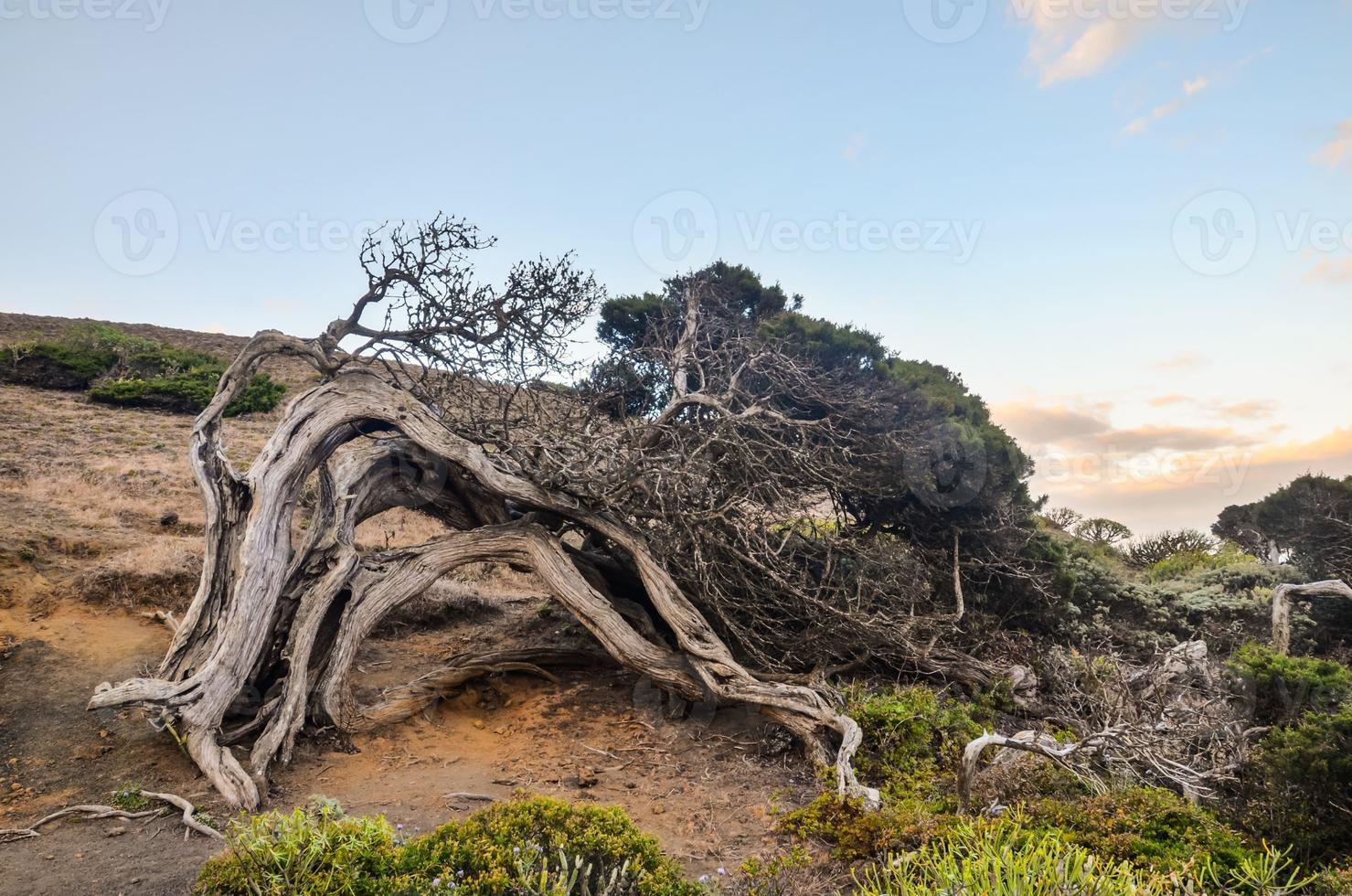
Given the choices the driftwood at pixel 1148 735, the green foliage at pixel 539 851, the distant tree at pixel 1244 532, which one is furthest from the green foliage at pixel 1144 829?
the distant tree at pixel 1244 532

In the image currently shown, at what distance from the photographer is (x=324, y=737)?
7.32m

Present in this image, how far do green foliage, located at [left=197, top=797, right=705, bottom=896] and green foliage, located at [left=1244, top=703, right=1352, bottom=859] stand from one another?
3412 millimetres

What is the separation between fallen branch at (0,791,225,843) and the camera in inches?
196

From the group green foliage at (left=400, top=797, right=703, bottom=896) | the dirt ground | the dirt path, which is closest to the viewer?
green foliage at (left=400, top=797, right=703, bottom=896)

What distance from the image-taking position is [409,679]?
8.97 meters

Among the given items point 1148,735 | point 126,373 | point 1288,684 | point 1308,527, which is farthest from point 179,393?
point 1308,527

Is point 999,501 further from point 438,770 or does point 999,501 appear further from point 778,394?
point 438,770

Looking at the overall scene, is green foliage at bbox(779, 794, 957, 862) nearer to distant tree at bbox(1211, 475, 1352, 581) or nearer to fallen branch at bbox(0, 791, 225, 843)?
fallen branch at bbox(0, 791, 225, 843)

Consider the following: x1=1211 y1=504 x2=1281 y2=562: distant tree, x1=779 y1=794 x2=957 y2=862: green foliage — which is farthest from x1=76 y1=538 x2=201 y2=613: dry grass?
x1=1211 y1=504 x2=1281 y2=562: distant tree

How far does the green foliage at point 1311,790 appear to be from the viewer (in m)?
4.00

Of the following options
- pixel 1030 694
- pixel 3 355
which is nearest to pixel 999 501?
pixel 1030 694

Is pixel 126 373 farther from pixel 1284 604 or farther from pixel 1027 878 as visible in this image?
pixel 1284 604

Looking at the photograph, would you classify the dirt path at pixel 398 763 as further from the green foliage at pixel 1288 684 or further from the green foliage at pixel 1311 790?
the green foliage at pixel 1288 684

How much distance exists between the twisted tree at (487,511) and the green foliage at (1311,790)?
9.28 feet
